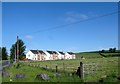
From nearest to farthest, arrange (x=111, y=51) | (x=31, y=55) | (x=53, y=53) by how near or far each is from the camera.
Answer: (x=111, y=51) → (x=31, y=55) → (x=53, y=53)

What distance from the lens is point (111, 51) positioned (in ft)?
495

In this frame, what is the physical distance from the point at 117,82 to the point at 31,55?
14708cm

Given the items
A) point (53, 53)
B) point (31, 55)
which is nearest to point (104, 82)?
point (31, 55)

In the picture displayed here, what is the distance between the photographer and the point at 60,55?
199625 millimetres

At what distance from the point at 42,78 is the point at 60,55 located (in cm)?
17986

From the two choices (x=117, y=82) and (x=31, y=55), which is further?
(x=31, y=55)

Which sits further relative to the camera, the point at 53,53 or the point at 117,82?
the point at 53,53

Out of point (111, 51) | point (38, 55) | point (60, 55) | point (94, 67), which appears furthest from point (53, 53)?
point (94, 67)

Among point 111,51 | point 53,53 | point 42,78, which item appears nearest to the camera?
point 42,78

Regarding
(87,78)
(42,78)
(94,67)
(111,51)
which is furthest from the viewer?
(111,51)

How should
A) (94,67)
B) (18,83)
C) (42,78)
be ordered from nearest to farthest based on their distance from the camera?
1. (18,83)
2. (42,78)
3. (94,67)

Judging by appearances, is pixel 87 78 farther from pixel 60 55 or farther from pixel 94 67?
pixel 60 55

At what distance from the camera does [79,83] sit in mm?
19109

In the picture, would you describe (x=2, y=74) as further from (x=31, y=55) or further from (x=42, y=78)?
(x=31, y=55)
